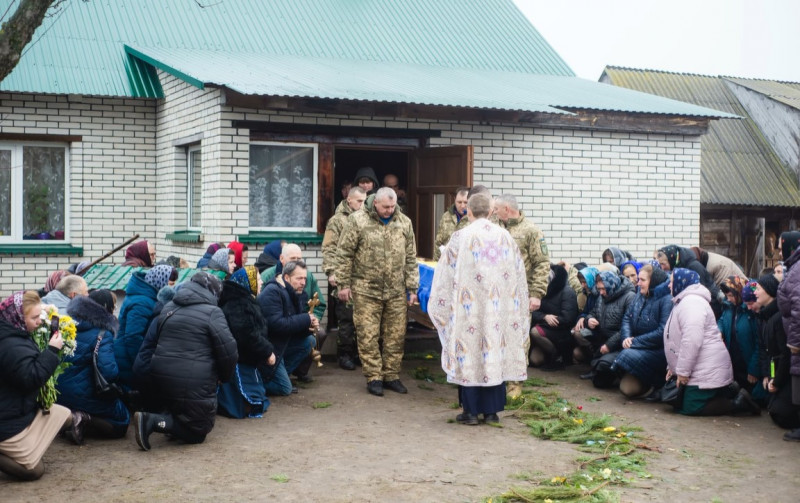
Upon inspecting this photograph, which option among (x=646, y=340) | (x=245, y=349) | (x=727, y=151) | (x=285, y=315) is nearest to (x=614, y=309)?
(x=646, y=340)

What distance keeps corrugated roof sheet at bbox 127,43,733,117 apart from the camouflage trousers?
2.20m

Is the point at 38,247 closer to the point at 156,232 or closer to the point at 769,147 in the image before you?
the point at 156,232

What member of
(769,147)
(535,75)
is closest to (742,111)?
(769,147)

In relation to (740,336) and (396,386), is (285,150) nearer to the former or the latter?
(396,386)

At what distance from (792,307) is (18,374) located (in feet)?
17.3

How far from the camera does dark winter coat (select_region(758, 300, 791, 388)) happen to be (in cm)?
707

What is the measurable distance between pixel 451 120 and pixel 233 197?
2.68 m

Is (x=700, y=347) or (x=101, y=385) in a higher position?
(x=700, y=347)

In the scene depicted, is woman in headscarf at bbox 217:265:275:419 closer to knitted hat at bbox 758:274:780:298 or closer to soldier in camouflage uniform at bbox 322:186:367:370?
soldier in camouflage uniform at bbox 322:186:367:370

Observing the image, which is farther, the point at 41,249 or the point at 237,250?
the point at 41,249

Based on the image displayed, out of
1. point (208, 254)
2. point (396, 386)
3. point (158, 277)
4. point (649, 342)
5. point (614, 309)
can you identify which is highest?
point (208, 254)

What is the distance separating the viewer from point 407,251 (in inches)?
341

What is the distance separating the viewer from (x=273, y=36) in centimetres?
1310

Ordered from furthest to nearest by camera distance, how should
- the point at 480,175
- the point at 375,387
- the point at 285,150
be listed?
the point at 480,175, the point at 285,150, the point at 375,387
